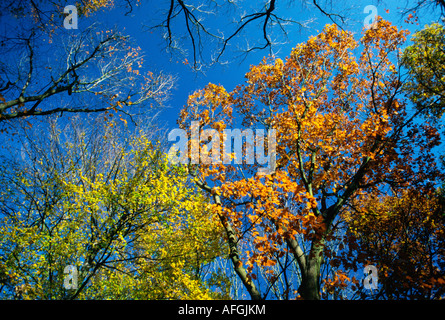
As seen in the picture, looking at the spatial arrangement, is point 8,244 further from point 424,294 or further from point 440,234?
point 440,234

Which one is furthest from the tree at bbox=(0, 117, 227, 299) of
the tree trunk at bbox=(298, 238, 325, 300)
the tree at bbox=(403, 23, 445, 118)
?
Answer: the tree at bbox=(403, 23, 445, 118)

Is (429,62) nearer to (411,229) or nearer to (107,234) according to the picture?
(411,229)

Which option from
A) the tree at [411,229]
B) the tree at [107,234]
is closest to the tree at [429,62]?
the tree at [411,229]

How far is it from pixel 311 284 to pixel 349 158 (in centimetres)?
489

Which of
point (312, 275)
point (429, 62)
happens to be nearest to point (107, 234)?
point (312, 275)

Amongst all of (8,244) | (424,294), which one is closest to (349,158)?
(424,294)

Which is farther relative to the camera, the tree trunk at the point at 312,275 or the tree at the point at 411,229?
the tree at the point at 411,229
